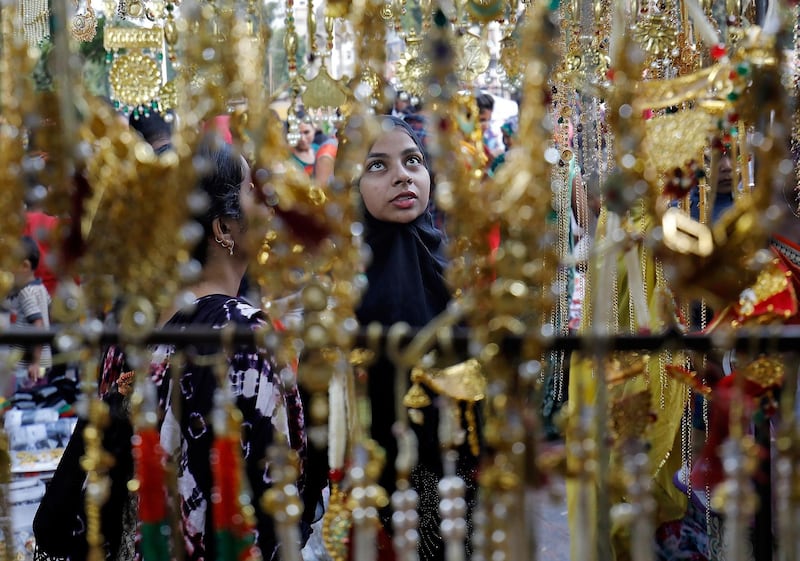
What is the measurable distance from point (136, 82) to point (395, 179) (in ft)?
1.73

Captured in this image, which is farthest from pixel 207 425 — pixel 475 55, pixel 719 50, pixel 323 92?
pixel 719 50

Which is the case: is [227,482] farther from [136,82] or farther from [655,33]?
[655,33]

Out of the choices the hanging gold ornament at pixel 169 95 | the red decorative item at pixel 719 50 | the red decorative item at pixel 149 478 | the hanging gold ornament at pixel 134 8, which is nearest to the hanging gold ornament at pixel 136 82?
the hanging gold ornament at pixel 134 8

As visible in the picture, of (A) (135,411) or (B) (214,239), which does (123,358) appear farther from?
(A) (135,411)

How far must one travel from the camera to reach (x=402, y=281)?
1.79 metres

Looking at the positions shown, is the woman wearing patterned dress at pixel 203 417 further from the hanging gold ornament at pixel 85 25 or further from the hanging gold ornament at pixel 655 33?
the hanging gold ornament at pixel 85 25

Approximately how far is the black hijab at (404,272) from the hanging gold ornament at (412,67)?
0.94 feet

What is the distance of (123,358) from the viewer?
1.54 metres

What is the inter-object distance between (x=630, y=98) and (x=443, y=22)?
0.22 m

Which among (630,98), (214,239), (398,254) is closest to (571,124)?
(398,254)

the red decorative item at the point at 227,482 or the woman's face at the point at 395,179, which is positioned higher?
the woman's face at the point at 395,179

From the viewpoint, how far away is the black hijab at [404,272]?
1776 millimetres

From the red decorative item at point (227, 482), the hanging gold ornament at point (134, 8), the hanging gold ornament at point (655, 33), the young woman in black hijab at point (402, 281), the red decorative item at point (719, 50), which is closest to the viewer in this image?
the red decorative item at point (227, 482)

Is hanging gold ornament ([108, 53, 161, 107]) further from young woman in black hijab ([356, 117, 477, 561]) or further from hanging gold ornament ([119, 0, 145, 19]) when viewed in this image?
young woman in black hijab ([356, 117, 477, 561])
